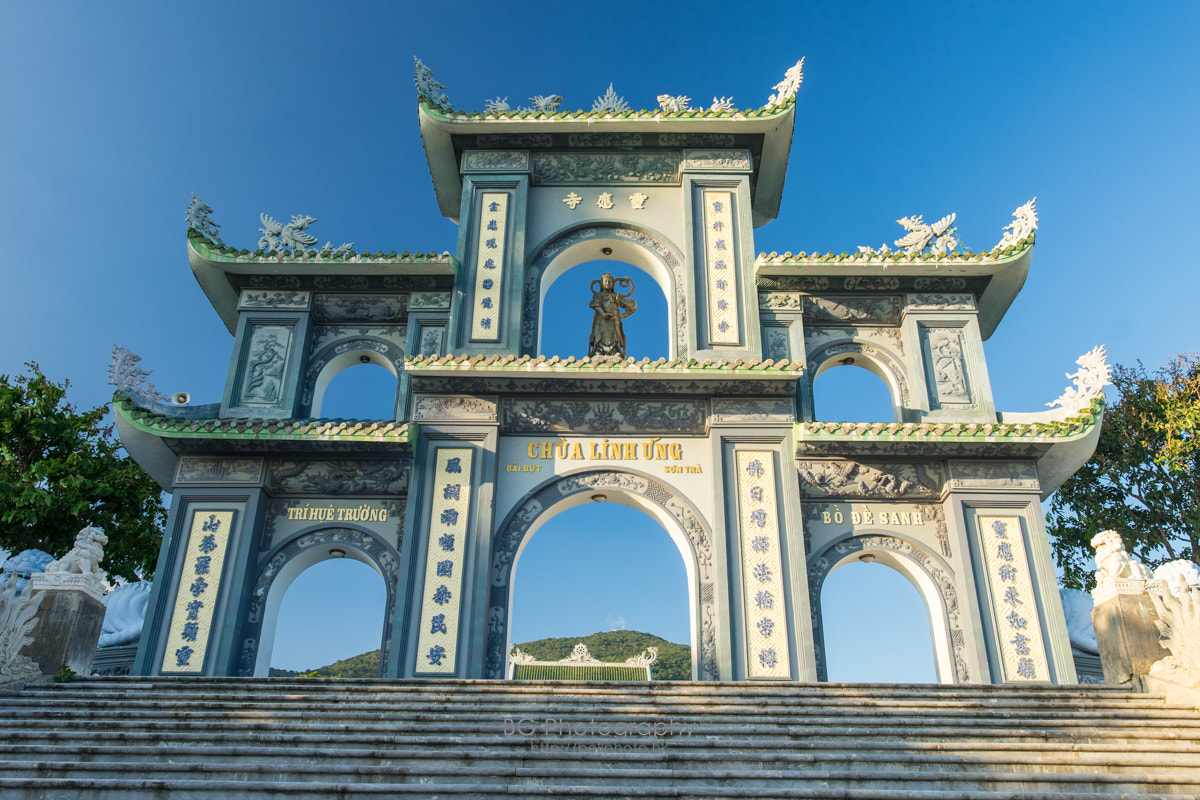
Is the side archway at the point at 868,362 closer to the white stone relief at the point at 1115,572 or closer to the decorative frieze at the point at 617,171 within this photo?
the decorative frieze at the point at 617,171

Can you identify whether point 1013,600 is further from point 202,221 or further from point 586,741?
point 202,221

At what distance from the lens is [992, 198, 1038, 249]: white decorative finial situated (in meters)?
16.3

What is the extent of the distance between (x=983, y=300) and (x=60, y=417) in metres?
18.7

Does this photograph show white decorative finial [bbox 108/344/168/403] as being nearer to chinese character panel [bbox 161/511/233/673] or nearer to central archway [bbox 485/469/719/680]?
chinese character panel [bbox 161/511/233/673]

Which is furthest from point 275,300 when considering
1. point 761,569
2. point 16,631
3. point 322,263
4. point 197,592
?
point 761,569

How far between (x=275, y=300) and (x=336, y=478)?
379 cm

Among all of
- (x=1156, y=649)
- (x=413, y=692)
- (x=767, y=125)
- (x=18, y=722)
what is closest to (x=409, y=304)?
(x=767, y=125)

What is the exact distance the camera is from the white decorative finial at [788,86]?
17422mm

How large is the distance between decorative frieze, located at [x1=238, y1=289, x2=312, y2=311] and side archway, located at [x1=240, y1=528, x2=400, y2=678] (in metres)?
4.22

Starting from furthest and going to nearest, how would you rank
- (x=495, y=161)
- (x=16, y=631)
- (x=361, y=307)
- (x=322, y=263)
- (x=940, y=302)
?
(x=495, y=161), (x=361, y=307), (x=940, y=302), (x=322, y=263), (x=16, y=631)

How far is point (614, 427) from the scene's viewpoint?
15062 mm

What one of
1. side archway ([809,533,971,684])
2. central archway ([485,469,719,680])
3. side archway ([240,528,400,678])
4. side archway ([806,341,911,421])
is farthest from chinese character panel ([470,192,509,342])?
side archway ([809,533,971,684])

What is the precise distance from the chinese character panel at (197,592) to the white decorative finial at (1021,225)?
13.2 metres

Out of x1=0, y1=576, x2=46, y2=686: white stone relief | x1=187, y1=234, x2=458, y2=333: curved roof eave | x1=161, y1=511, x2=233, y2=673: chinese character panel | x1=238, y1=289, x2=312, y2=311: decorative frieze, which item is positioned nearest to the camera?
x1=0, y1=576, x2=46, y2=686: white stone relief
